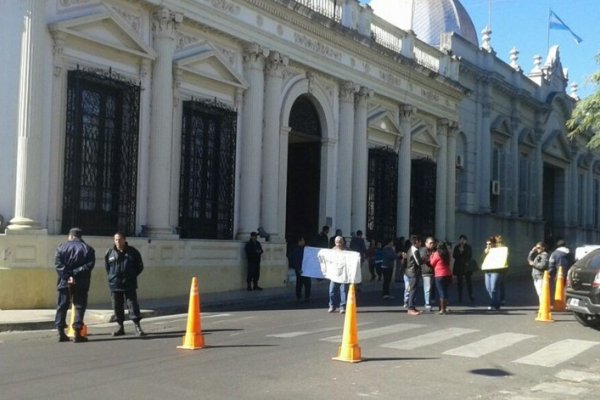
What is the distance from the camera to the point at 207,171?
19719mm

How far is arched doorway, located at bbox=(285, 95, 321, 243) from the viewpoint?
2425 centimetres

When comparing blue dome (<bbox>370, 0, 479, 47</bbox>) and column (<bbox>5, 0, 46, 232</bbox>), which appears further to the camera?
blue dome (<bbox>370, 0, 479, 47</bbox>)

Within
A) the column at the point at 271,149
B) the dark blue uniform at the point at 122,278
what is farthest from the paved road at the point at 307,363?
the column at the point at 271,149

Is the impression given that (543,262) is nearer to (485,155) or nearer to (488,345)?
(488,345)

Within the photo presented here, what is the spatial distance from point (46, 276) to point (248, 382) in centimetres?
782

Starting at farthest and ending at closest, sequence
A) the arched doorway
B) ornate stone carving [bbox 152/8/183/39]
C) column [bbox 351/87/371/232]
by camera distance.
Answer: column [bbox 351/87/371/232]
the arched doorway
ornate stone carving [bbox 152/8/183/39]

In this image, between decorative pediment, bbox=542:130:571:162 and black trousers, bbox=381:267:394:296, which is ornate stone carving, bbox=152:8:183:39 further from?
decorative pediment, bbox=542:130:571:162

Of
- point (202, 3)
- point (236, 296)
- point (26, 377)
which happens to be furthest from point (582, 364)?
point (202, 3)

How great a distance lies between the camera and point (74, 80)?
1602 centimetres

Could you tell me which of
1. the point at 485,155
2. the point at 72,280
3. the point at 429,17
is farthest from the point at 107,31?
the point at 429,17

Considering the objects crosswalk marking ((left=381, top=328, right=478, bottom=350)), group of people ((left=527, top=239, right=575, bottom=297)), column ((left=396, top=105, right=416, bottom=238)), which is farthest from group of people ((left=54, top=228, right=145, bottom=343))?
column ((left=396, top=105, right=416, bottom=238))

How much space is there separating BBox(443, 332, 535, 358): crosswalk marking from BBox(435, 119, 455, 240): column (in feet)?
59.0

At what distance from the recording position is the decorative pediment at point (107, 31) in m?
15.9

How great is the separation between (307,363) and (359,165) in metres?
16.4
